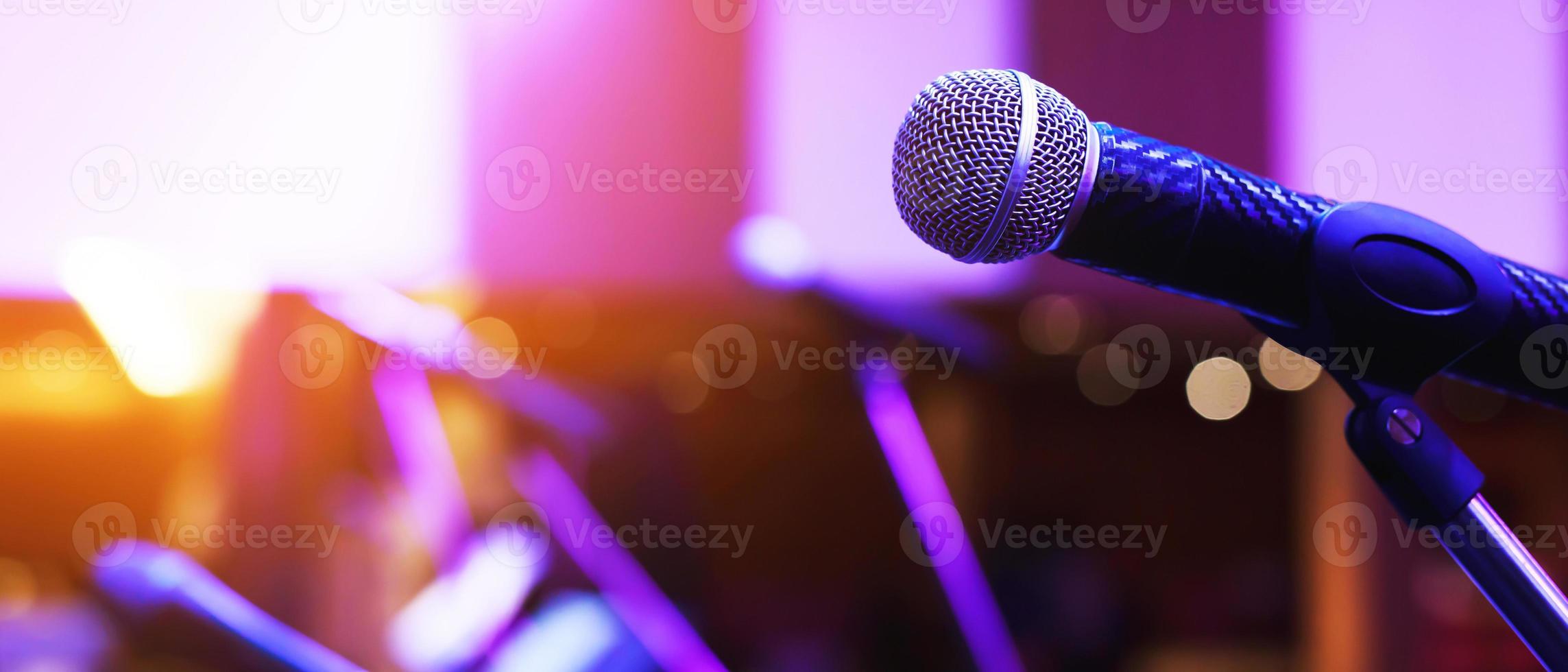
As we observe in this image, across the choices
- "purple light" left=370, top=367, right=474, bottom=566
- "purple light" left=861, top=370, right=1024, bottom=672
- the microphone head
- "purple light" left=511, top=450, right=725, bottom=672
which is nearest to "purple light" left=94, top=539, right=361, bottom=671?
the microphone head

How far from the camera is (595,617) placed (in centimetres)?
167

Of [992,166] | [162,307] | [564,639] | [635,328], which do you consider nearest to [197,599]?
[992,166]

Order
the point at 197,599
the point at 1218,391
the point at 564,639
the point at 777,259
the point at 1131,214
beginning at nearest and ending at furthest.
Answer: the point at 1131,214 < the point at 197,599 < the point at 777,259 < the point at 564,639 < the point at 1218,391

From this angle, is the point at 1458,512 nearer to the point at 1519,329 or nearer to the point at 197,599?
the point at 1519,329

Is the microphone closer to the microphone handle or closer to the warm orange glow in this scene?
A: the microphone handle

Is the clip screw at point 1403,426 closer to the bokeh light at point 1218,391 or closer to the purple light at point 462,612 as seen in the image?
the purple light at point 462,612

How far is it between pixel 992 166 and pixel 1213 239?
0.10 meters

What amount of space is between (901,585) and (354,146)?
58.0 inches

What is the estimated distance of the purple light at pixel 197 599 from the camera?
575 mm

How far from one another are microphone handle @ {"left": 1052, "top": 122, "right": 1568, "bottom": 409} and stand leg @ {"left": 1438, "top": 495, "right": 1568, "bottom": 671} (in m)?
0.08

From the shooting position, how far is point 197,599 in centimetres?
59

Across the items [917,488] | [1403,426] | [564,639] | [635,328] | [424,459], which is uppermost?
[635,328]

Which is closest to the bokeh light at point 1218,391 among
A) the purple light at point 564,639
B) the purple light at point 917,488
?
the purple light at point 917,488

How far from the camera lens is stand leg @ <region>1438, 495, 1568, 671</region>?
0.39m
